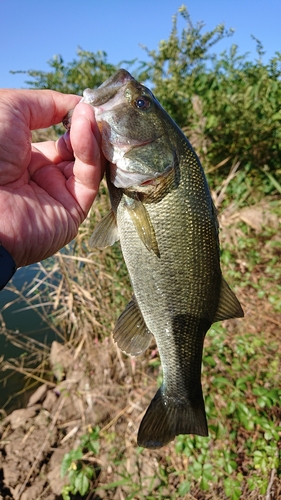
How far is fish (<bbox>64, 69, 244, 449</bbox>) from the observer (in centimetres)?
172

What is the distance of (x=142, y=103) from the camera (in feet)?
5.72

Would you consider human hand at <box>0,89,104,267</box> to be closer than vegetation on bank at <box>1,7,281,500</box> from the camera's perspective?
Yes

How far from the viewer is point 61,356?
5.33 m

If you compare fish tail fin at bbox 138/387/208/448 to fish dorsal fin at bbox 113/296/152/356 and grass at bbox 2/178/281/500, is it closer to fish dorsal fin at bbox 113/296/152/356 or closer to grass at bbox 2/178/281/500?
fish dorsal fin at bbox 113/296/152/356

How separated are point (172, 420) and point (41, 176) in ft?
5.12

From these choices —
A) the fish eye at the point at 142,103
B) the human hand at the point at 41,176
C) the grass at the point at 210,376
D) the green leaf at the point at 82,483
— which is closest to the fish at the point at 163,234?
the fish eye at the point at 142,103

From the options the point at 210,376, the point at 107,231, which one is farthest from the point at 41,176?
the point at 210,376

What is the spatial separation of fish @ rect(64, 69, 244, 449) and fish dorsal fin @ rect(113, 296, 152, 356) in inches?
0.4

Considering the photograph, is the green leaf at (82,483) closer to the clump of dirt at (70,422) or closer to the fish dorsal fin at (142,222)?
the clump of dirt at (70,422)

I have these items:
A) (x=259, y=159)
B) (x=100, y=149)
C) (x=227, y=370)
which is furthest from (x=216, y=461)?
(x=259, y=159)

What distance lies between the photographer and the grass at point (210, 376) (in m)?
2.83

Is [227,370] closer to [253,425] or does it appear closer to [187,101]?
[253,425]

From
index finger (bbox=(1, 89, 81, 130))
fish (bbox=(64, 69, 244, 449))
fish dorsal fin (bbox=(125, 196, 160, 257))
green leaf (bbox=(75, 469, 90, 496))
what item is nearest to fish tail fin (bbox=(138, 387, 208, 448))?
fish (bbox=(64, 69, 244, 449))

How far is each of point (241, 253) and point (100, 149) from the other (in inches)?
120
